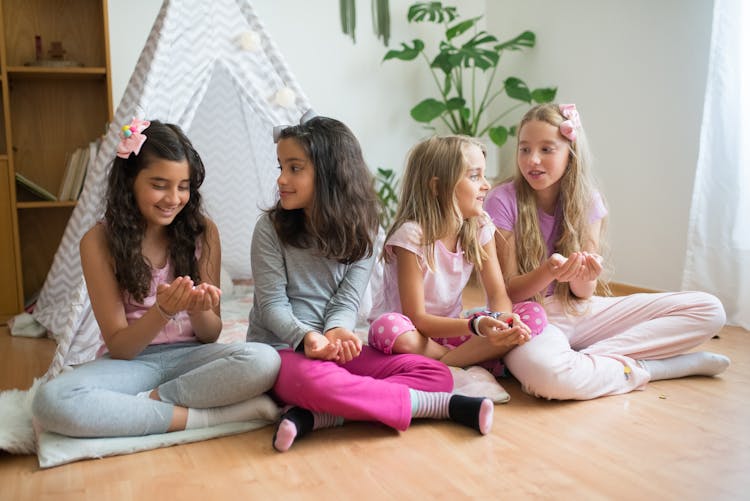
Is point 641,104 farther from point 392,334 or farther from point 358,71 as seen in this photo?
point 392,334

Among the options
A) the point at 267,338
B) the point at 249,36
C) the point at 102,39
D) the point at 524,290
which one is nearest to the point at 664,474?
the point at 524,290

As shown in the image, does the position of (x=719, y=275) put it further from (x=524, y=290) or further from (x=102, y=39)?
(x=102, y=39)

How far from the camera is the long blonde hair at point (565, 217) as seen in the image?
6.63ft

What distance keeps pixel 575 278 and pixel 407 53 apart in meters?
1.99

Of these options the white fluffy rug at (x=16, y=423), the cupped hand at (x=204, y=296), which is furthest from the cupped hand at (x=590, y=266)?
the white fluffy rug at (x=16, y=423)

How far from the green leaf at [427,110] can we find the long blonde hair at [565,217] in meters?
1.58

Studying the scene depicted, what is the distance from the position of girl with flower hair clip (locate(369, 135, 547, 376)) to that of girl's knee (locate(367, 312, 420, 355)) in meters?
0.01

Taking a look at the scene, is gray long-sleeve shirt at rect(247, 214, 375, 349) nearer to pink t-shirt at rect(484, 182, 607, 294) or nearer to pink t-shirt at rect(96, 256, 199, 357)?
pink t-shirt at rect(96, 256, 199, 357)

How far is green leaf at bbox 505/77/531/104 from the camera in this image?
136 inches

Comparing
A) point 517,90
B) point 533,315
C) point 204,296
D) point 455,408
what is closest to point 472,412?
point 455,408

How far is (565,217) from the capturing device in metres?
2.04

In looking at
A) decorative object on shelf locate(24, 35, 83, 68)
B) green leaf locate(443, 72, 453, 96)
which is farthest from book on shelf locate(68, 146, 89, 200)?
green leaf locate(443, 72, 453, 96)

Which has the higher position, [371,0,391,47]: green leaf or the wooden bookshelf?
[371,0,391,47]: green leaf

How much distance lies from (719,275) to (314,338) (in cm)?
170
